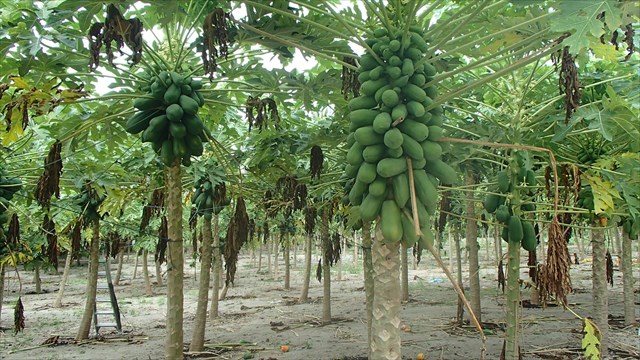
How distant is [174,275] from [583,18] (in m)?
3.45

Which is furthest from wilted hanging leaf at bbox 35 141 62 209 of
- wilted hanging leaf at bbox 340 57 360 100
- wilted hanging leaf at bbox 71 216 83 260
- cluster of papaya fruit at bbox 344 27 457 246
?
cluster of papaya fruit at bbox 344 27 457 246

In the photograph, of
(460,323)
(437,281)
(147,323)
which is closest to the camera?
(460,323)

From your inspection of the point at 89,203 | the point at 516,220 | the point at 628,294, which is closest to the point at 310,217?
the point at 89,203

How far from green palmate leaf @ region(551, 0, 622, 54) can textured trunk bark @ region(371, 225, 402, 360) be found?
1.35 metres

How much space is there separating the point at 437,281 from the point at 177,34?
61.8 ft

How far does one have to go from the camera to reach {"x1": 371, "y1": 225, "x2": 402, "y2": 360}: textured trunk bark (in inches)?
105

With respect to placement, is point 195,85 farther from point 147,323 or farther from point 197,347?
point 147,323

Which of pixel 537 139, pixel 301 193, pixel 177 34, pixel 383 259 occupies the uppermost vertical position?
pixel 177 34

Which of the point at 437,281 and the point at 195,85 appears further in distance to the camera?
the point at 437,281

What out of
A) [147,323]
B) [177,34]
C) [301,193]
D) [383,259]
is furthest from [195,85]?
[147,323]

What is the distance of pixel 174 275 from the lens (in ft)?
13.4

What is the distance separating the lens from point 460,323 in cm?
942

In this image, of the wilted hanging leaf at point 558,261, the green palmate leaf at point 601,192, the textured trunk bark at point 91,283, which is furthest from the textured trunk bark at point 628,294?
the textured trunk bark at point 91,283

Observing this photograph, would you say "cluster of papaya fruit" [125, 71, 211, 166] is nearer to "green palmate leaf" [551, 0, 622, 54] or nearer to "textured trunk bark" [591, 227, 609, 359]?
"green palmate leaf" [551, 0, 622, 54]
